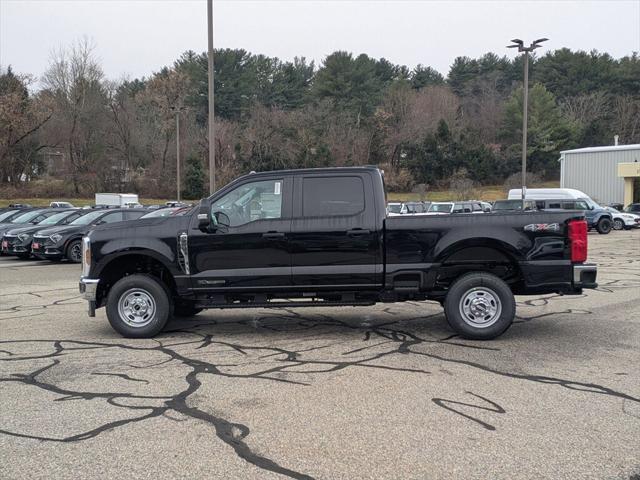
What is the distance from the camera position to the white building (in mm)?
49531

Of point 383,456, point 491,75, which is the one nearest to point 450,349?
point 383,456

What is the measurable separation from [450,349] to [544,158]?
7268 centimetres

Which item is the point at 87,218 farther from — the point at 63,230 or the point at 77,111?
the point at 77,111

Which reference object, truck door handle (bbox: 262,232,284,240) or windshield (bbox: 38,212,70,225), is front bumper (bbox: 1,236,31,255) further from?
truck door handle (bbox: 262,232,284,240)

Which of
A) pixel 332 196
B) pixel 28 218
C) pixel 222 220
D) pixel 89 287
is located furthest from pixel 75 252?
pixel 332 196

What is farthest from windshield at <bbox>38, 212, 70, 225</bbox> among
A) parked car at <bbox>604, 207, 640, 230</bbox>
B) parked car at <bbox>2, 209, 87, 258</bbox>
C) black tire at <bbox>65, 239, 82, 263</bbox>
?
parked car at <bbox>604, 207, 640, 230</bbox>

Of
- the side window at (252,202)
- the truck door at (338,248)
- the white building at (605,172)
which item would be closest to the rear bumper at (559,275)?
the truck door at (338,248)

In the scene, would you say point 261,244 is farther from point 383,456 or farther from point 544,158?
point 544,158

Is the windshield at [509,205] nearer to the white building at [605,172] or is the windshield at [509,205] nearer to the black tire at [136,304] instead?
the white building at [605,172]

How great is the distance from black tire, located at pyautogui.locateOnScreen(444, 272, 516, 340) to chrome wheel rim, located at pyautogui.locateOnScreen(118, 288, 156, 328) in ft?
12.3

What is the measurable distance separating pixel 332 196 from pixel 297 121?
57488 mm

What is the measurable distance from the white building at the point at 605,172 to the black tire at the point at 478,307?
153 feet

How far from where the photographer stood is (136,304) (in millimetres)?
7910

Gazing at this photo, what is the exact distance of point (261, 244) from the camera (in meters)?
7.56
